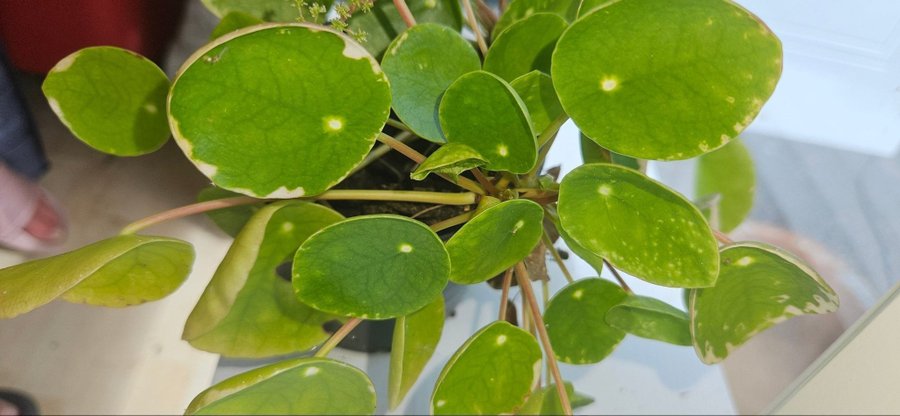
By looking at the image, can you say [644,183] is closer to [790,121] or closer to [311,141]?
[311,141]

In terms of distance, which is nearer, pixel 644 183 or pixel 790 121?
pixel 644 183

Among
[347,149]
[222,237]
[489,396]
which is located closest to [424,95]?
[347,149]

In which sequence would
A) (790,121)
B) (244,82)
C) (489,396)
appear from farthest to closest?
(790,121) < (489,396) < (244,82)

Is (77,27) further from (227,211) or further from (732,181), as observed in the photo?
(732,181)

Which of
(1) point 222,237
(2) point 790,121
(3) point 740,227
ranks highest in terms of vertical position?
(2) point 790,121

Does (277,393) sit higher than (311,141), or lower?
lower

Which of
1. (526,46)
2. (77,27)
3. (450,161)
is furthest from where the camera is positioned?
(77,27)

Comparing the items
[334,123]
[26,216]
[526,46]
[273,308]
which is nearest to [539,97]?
[526,46]
